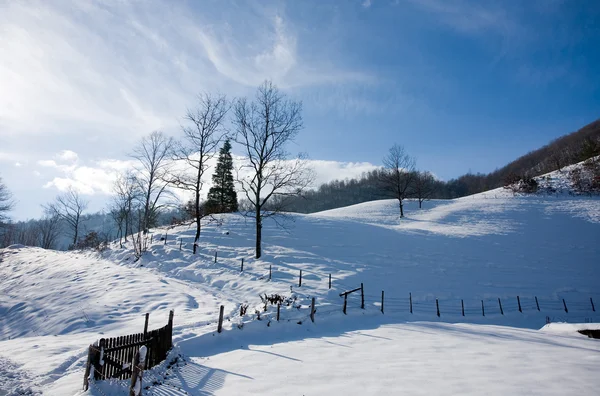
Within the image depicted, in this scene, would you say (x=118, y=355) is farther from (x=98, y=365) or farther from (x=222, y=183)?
(x=222, y=183)

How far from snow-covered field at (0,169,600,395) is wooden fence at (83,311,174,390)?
46 cm

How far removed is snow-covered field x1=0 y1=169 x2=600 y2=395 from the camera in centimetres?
711

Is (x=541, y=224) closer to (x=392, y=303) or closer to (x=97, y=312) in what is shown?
(x=392, y=303)

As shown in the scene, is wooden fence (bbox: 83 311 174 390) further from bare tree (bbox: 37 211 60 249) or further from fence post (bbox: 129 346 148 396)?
bare tree (bbox: 37 211 60 249)

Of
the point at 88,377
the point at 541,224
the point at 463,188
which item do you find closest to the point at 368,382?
the point at 88,377

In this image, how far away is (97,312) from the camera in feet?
46.9

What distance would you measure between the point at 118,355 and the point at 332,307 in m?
10.3

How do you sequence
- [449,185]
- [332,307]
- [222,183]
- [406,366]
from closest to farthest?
1. [406,366]
2. [332,307]
3. [222,183]
4. [449,185]

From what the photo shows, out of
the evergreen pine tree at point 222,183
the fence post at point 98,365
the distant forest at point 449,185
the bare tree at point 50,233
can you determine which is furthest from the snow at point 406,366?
the distant forest at point 449,185

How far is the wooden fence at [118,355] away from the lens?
7266mm

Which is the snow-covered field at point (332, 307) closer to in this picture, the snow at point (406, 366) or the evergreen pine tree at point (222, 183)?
the snow at point (406, 366)

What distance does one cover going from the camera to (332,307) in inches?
603

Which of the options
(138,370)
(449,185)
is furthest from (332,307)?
(449,185)

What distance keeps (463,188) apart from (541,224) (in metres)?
99.7
